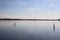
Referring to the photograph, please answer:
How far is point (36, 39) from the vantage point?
11.6 meters

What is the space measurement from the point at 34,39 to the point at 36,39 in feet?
0.81

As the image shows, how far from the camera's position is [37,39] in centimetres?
1164

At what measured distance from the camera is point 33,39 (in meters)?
11.6

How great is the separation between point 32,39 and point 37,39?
2.02ft

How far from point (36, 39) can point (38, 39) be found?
246mm

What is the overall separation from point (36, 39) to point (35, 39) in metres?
0.12

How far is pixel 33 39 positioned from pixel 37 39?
19.4 inches

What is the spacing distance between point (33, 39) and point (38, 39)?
615 mm

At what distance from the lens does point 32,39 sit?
11.6m

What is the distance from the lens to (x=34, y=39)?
38.1 ft

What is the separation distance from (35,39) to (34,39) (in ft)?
0.41

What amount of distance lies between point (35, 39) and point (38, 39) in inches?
14.5
